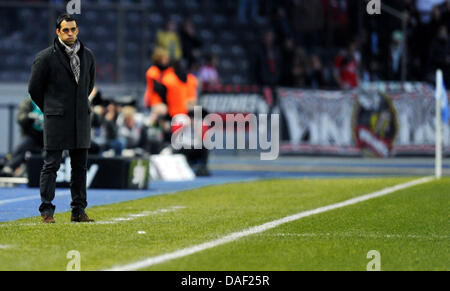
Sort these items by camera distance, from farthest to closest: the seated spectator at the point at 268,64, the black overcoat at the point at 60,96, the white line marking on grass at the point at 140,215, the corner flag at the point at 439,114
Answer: the seated spectator at the point at 268,64 → the corner flag at the point at 439,114 → the white line marking on grass at the point at 140,215 → the black overcoat at the point at 60,96

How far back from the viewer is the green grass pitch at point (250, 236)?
799cm

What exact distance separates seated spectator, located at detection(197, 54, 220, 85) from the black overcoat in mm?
18501

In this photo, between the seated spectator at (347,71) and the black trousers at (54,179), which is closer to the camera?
the black trousers at (54,179)

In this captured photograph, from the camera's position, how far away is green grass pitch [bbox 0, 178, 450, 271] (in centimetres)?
799

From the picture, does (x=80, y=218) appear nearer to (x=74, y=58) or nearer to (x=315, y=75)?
(x=74, y=58)

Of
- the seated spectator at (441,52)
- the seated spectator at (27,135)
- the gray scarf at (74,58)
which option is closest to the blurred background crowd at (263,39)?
the seated spectator at (441,52)

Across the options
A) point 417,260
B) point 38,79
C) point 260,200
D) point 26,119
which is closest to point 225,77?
point 26,119

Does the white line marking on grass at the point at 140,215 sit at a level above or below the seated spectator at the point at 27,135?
below

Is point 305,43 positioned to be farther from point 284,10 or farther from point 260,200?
point 260,200

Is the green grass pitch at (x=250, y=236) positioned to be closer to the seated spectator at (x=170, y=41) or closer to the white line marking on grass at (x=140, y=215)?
the white line marking on grass at (x=140, y=215)

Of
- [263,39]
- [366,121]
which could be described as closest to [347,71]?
[263,39]

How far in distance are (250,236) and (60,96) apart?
2.57m

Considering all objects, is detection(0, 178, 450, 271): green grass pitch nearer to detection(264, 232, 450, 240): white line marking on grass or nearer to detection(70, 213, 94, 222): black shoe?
detection(264, 232, 450, 240): white line marking on grass
